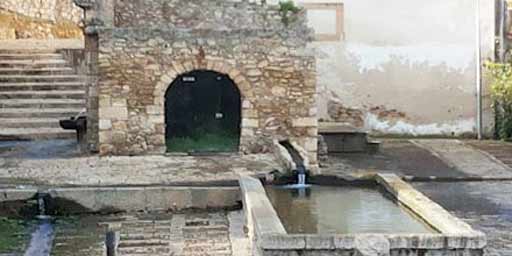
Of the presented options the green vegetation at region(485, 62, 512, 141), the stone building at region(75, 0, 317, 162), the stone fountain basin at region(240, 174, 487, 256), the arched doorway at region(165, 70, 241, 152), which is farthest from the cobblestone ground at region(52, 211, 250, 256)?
the green vegetation at region(485, 62, 512, 141)

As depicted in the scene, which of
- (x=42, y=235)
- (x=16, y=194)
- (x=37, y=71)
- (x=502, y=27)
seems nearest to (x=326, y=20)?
(x=502, y=27)

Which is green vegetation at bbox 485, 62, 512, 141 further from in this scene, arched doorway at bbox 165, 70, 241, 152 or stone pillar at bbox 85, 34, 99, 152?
stone pillar at bbox 85, 34, 99, 152

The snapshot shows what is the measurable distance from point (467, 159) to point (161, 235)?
24.8ft

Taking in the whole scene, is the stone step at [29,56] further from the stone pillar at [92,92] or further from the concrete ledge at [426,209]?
the concrete ledge at [426,209]

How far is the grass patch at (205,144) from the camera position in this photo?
14820mm

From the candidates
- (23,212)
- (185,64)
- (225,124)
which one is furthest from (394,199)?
(225,124)

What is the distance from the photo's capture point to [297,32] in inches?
570

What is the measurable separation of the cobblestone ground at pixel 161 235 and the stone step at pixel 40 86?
9091 mm

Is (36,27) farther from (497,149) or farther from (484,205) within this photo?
(484,205)

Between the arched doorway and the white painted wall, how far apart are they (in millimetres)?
3712

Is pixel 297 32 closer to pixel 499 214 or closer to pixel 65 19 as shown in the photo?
pixel 499 214

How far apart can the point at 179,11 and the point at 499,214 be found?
8025mm

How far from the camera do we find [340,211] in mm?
9570

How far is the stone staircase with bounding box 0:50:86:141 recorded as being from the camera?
1744 cm
